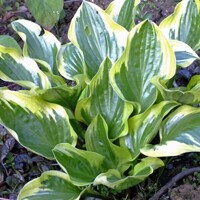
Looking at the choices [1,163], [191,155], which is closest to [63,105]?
[1,163]

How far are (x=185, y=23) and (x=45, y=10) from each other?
603 millimetres

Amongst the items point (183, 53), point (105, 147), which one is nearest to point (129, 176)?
point (105, 147)

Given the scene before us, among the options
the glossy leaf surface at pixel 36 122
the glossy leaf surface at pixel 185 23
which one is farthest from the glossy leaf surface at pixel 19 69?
the glossy leaf surface at pixel 185 23

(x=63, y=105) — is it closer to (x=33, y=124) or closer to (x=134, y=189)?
(x=33, y=124)

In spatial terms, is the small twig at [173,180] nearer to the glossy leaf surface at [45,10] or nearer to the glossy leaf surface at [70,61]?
the glossy leaf surface at [70,61]

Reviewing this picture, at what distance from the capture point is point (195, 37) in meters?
1.63

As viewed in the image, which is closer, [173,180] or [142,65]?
[142,65]

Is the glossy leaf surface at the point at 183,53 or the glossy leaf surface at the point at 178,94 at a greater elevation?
the glossy leaf surface at the point at 183,53

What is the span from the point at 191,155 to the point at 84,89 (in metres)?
0.48

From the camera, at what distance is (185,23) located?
1645mm

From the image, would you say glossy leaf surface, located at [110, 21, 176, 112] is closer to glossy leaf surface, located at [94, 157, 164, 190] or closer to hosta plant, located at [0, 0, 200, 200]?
hosta plant, located at [0, 0, 200, 200]

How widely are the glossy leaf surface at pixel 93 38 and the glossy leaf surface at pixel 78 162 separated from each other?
0.31 meters

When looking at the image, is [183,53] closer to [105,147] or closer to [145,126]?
[145,126]

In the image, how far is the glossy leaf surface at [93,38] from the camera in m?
1.59
